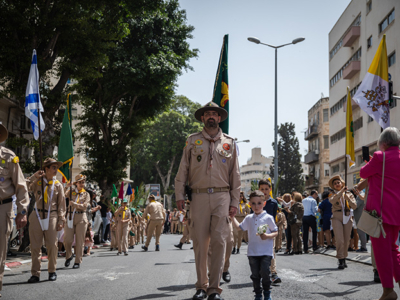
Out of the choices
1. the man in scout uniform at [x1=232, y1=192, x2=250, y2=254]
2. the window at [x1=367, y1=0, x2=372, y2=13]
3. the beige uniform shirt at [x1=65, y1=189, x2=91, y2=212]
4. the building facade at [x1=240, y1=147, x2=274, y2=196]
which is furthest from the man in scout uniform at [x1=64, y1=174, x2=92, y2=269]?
the building facade at [x1=240, y1=147, x2=274, y2=196]

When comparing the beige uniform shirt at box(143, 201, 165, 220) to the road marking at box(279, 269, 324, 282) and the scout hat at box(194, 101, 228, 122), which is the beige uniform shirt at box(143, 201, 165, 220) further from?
the scout hat at box(194, 101, 228, 122)

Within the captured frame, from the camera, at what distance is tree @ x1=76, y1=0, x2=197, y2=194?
1043 inches

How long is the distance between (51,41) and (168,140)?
4189cm

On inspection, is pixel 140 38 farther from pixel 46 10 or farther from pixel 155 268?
pixel 155 268

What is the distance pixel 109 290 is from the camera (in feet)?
24.9

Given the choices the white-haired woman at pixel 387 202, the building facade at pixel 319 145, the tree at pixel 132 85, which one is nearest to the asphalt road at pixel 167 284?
the white-haired woman at pixel 387 202

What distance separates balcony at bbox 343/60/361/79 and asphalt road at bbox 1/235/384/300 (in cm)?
2981

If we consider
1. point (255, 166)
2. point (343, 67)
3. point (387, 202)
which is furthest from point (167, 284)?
point (255, 166)

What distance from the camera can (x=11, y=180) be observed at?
6.75 meters

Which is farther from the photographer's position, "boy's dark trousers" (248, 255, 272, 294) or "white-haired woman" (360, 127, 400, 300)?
"boy's dark trousers" (248, 255, 272, 294)

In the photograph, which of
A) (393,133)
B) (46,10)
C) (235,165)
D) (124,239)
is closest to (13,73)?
(46,10)

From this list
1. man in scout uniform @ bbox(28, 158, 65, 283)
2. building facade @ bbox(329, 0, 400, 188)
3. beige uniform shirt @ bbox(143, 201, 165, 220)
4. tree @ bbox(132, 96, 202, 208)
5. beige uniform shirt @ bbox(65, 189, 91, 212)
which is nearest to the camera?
man in scout uniform @ bbox(28, 158, 65, 283)

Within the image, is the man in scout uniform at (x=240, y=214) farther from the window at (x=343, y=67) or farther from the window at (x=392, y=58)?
the window at (x=343, y=67)

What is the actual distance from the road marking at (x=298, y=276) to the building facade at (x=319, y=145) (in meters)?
48.8
